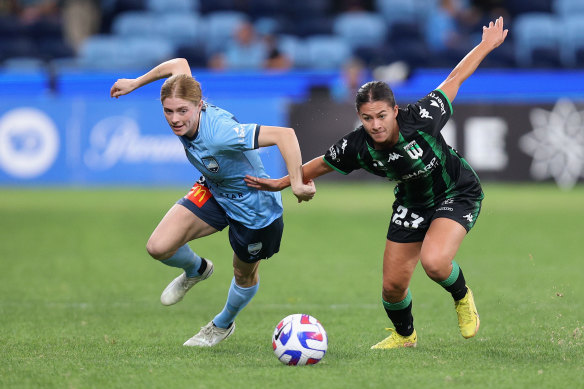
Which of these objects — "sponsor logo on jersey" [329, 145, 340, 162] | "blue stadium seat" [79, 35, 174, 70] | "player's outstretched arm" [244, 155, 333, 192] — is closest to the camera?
"sponsor logo on jersey" [329, 145, 340, 162]

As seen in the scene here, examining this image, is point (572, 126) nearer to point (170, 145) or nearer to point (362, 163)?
point (170, 145)

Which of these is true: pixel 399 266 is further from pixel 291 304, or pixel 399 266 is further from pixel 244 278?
pixel 291 304

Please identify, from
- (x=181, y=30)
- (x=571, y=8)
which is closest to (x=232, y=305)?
(x=181, y=30)

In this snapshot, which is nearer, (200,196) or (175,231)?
(175,231)

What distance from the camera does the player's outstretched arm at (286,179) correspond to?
6117 millimetres

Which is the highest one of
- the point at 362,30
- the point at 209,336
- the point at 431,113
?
the point at 431,113

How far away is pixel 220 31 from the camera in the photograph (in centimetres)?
2070

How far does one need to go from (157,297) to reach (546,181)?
33.9 feet

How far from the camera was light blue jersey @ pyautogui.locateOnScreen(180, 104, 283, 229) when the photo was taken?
19.9ft

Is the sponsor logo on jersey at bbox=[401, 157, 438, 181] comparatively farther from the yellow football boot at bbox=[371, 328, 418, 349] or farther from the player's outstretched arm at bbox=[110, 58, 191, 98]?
the player's outstretched arm at bbox=[110, 58, 191, 98]

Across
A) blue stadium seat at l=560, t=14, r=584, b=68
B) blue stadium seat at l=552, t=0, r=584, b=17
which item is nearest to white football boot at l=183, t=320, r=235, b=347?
blue stadium seat at l=560, t=14, r=584, b=68

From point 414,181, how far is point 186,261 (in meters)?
1.75

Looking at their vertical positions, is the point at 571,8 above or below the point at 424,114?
below

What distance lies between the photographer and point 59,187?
56.2 ft
